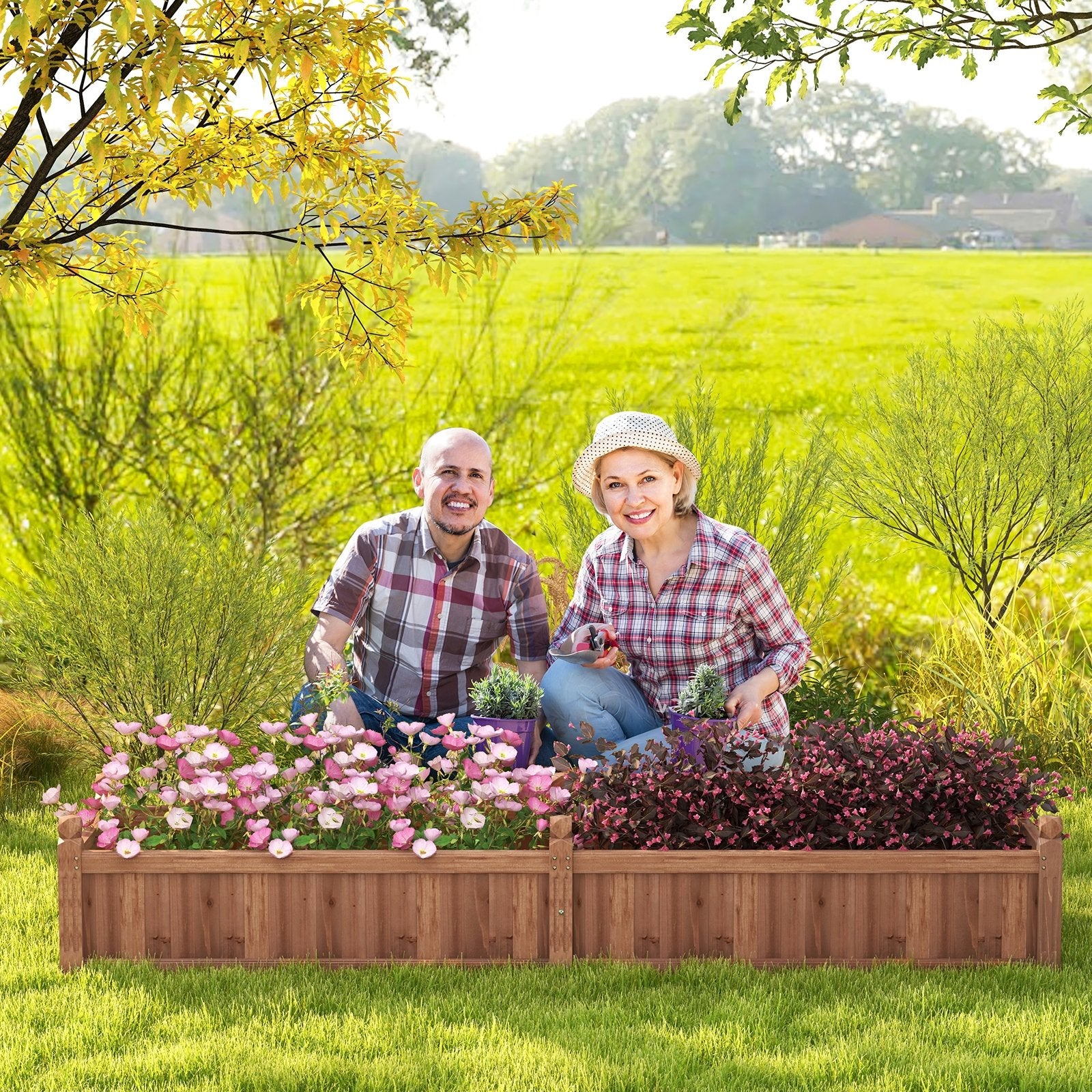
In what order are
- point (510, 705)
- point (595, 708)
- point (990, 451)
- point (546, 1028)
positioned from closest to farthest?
point (546, 1028) → point (510, 705) → point (595, 708) → point (990, 451)

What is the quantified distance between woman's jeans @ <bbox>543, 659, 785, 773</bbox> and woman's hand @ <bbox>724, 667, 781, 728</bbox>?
0.16 m

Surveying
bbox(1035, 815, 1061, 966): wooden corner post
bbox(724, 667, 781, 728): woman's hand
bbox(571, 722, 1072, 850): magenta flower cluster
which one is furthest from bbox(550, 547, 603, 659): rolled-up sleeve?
bbox(1035, 815, 1061, 966): wooden corner post

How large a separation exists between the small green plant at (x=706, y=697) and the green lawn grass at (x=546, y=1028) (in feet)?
2.28

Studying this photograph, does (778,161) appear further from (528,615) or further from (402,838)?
(402,838)

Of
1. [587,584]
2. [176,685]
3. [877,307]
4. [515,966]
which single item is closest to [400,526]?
[587,584]

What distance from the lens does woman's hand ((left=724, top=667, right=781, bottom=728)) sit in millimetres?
3314

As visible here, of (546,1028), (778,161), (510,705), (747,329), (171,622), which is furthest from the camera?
(778,161)

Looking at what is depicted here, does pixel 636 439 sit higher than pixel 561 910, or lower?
higher

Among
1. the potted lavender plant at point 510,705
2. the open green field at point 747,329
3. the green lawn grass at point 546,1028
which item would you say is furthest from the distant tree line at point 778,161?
the green lawn grass at point 546,1028

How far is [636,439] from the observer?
3.47 meters

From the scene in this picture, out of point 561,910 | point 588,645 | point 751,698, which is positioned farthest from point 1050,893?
point 588,645

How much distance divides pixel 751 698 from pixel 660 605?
0.38 m

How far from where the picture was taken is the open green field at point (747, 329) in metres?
9.34

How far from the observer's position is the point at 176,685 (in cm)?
414
